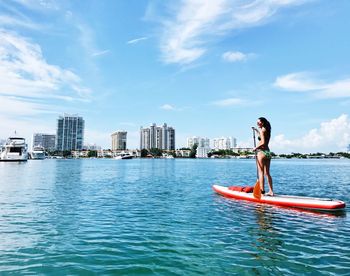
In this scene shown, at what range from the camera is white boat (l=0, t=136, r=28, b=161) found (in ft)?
351

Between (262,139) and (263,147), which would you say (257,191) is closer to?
(263,147)

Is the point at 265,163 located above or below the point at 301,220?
above

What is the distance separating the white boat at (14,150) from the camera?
351ft

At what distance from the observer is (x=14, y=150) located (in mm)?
109438

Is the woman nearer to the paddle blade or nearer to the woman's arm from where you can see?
the woman's arm

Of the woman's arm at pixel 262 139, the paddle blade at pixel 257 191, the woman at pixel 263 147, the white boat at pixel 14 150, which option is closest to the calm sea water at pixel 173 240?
the paddle blade at pixel 257 191

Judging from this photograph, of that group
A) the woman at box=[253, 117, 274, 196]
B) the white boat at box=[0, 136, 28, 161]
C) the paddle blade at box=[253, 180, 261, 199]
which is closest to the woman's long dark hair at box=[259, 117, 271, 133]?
the woman at box=[253, 117, 274, 196]

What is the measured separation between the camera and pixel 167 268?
795 cm

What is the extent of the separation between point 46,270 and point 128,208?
391 inches

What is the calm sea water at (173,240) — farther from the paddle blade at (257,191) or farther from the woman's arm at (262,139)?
the woman's arm at (262,139)

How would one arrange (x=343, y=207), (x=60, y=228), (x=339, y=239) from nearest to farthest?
(x=339, y=239) → (x=60, y=228) → (x=343, y=207)

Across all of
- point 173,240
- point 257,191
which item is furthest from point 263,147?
point 173,240

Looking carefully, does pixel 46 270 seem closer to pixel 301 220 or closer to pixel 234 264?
pixel 234 264

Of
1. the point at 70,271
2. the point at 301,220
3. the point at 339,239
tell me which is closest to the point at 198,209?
the point at 301,220
